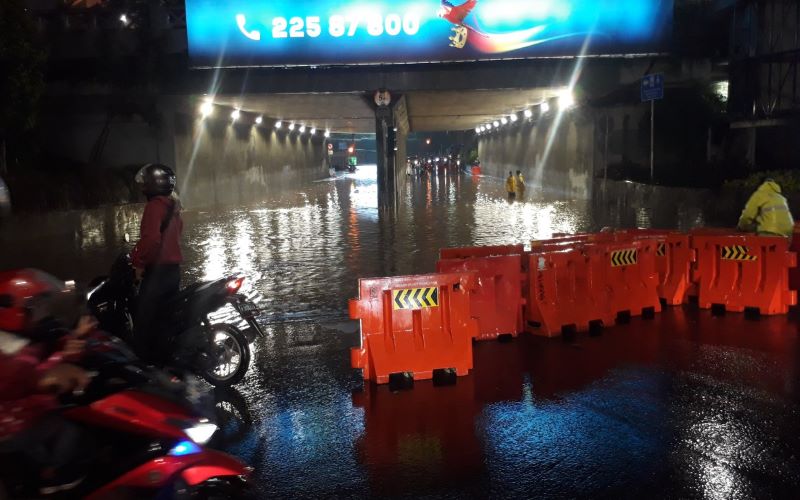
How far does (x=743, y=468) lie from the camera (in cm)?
461

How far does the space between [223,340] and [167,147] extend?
19652 millimetres

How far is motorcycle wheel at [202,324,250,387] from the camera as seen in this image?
6.41 m

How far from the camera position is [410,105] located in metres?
31.4

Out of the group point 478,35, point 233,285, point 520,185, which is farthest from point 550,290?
point 520,185

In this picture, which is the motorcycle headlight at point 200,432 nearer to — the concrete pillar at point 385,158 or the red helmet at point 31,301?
the red helmet at point 31,301

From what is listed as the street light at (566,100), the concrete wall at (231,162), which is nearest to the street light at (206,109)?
the concrete wall at (231,162)

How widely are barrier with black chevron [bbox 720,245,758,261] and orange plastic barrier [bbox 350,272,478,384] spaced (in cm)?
418

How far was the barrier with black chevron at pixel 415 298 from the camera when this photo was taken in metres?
6.70

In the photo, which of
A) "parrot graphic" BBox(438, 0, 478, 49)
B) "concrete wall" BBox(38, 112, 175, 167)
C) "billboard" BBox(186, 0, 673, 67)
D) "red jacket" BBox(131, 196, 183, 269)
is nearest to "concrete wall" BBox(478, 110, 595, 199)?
"billboard" BBox(186, 0, 673, 67)

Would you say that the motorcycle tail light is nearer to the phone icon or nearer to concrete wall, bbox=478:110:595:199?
the phone icon

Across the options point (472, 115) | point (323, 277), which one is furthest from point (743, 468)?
point (472, 115)

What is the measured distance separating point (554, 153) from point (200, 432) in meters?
30.7

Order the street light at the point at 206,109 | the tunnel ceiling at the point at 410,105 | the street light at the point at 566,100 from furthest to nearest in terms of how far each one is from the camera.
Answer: the street light at the point at 566,100
the street light at the point at 206,109
the tunnel ceiling at the point at 410,105

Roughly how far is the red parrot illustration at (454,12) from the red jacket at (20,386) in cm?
2073
